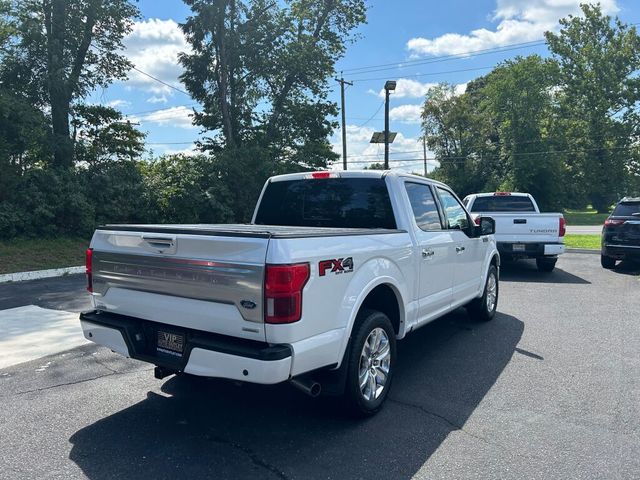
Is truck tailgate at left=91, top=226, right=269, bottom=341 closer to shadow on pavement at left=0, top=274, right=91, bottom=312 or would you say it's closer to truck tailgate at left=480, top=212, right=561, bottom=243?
shadow on pavement at left=0, top=274, right=91, bottom=312

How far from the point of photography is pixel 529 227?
1062 cm

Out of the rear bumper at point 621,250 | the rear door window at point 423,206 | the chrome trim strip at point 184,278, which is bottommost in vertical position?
the rear bumper at point 621,250

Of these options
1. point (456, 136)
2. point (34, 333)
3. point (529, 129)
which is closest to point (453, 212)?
point (34, 333)

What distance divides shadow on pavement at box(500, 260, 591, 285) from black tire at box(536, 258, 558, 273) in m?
0.12

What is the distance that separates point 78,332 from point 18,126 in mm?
9104

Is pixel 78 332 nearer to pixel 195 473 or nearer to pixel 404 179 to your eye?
pixel 195 473

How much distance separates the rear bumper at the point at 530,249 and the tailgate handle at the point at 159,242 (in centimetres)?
885

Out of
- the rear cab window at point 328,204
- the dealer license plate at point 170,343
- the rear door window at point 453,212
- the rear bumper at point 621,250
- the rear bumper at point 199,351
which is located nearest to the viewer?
the rear bumper at point 199,351

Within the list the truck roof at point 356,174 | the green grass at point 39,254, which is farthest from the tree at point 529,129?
the truck roof at point 356,174

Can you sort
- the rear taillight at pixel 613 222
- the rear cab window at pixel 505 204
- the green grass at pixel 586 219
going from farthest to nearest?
the green grass at pixel 586 219 → the rear cab window at pixel 505 204 → the rear taillight at pixel 613 222

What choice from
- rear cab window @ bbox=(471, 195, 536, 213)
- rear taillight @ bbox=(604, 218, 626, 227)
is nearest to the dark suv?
rear taillight @ bbox=(604, 218, 626, 227)

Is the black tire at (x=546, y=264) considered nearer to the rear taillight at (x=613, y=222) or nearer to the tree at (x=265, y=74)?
the rear taillight at (x=613, y=222)

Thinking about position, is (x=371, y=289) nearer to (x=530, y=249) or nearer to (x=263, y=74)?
(x=530, y=249)

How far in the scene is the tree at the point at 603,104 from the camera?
163ft
